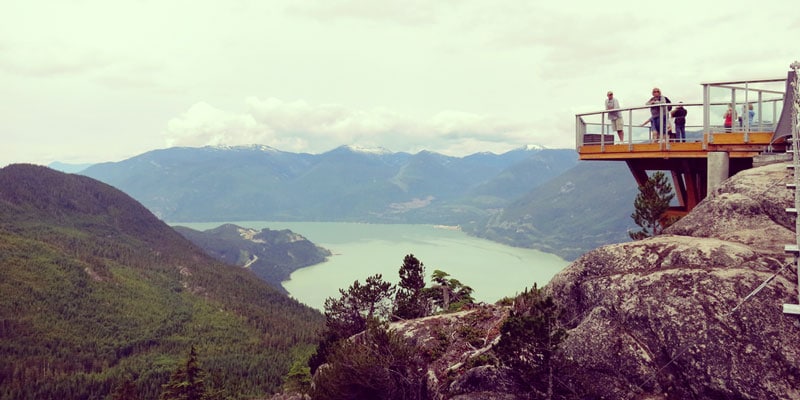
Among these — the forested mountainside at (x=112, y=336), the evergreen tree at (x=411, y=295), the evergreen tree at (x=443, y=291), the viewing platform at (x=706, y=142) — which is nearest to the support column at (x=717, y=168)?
the viewing platform at (x=706, y=142)

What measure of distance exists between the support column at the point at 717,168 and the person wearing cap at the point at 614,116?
3726mm

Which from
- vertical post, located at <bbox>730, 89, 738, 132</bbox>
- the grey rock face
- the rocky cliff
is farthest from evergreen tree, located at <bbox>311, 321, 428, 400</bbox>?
vertical post, located at <bbox>730, 89, 738, 132</bbox>

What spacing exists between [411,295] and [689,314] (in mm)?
26570

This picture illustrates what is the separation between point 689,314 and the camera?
1159cm

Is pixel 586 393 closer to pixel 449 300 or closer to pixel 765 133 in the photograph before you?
pixel 765 133

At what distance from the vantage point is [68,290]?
184 m

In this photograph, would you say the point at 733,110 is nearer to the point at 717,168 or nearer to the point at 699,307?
the point at 717,168

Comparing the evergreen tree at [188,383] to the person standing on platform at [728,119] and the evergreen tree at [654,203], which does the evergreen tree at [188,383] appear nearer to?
the evergreen tree at [654,203]

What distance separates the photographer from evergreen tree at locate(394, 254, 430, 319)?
33656mm

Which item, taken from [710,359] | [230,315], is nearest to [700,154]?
[710,359]

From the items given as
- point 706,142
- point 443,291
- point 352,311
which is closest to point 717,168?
point 706,142

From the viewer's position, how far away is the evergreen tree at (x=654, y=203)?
23047mm

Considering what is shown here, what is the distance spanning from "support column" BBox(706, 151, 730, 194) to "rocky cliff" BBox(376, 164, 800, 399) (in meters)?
2.36

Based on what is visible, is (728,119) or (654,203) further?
(654,203)
